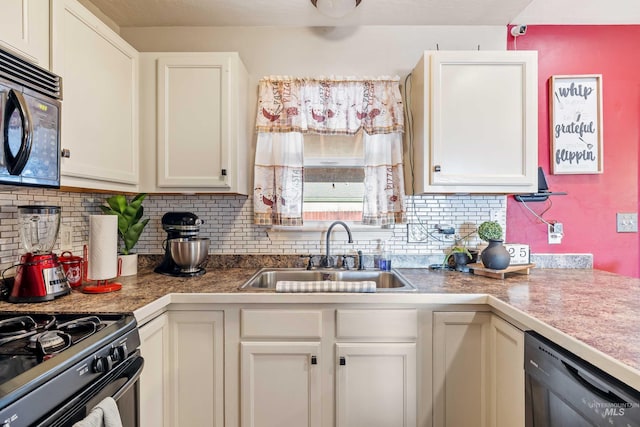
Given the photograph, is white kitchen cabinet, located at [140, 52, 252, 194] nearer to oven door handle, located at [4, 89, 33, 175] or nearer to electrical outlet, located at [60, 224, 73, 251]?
electrical outlet, located at [60, 224, 73, 251]

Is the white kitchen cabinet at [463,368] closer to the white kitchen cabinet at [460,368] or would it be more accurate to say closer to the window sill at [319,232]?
the white kitchen cabinet at [460,368]

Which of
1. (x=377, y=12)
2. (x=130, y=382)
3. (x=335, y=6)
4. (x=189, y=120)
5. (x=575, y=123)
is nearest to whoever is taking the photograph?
(x=130, y=382)

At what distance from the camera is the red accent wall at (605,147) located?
2.11m

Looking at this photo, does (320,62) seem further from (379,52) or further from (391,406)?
(391,406)

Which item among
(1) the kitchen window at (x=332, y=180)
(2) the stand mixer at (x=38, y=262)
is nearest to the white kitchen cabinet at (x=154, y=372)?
(2) the stand mixer at (x=38, y=262)

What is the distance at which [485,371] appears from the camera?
4.88 ft

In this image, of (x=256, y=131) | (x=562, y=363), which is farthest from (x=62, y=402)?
(x=256, y=131)

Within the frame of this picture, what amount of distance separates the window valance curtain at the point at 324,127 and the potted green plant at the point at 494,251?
0.51m

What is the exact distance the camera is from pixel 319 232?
2.17 metres

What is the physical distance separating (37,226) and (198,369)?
953mm

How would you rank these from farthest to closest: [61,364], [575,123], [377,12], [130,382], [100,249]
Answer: [575,123] < [377,12] < [100,249] < [130,382] < [61,364]

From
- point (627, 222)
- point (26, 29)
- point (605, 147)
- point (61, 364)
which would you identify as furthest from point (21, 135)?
point (627, 222)

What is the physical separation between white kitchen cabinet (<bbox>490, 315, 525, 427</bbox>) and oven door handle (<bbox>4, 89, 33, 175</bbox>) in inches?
72.9

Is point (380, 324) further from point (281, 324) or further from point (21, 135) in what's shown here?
point (21, 135)
